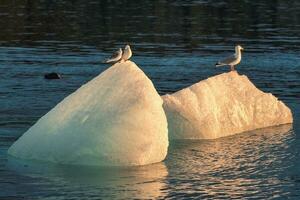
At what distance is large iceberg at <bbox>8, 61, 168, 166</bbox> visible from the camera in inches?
949

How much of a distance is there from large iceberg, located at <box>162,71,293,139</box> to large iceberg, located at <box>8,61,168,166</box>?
358 cm

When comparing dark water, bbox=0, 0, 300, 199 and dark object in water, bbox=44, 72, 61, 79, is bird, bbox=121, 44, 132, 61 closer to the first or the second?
dark water, bbox=0, 0, 300, 199

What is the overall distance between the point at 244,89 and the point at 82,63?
1691 centimetres

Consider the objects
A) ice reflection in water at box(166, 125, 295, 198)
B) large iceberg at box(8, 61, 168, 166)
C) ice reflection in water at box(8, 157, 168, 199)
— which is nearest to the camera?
ice reflection in water at box(8, 157, 168, 199)

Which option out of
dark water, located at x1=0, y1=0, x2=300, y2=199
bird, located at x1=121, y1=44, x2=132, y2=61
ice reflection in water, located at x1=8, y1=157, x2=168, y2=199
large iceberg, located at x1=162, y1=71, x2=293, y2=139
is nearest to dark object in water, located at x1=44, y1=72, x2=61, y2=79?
dark water, located at x1=0, y1=0, x2=300, y2=199

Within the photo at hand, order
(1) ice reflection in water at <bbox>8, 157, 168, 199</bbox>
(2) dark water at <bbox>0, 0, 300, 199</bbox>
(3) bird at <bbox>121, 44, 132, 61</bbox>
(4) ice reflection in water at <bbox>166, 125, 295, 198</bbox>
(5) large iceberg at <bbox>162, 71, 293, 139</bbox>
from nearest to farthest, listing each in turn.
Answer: (1) ice reflection in water at <bbox>8, 157, 168, 199</bbox>
(4) ice reflection in water at <bbox>166, 125, 295, 198</bbox>
(2) dark water at <bbox>0, 0, 300, 199</bbox>
(5) large iceberg at <bbox>162, 71, 293, 139</bbox>
(3) bird at <bbox>121, 44, 132, 61</bbox>

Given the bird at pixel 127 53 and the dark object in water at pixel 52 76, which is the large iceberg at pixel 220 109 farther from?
the dark object in water at pixel 52 76

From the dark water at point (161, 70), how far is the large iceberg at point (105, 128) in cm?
38

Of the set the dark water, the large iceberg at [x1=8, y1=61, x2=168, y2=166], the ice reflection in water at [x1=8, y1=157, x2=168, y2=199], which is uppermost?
the large iceberg at [x1=8, y1=61, x2=168, y2=166]

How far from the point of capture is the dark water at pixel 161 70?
912 inches

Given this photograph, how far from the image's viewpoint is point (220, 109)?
29.2 m

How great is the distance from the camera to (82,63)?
46.0 meters

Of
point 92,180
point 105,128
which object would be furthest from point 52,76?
point 92,180

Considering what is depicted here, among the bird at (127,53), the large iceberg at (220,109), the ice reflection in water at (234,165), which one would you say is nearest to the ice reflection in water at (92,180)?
the ice reflection in water at (234,165)
